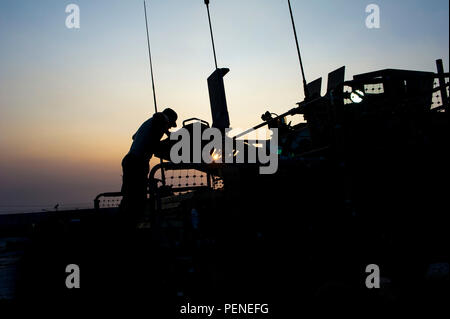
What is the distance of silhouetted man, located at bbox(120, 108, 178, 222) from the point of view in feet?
16.2

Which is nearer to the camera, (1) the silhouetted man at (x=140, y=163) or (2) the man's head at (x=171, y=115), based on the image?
(1) the silhouetted man at (x=140, y=163)

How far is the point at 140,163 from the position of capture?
5324 millimetres

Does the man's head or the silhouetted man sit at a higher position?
the man's head

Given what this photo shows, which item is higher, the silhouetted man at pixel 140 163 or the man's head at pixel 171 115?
the man's head at pixel 171 115

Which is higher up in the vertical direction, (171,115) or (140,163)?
(171,115)

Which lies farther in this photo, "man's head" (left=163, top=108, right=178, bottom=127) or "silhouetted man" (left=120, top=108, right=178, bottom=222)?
"man's head" (left=163, top=108, right=178, bottom=127)

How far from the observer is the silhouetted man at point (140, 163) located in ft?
16.2

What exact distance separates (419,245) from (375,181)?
117 centimetres
